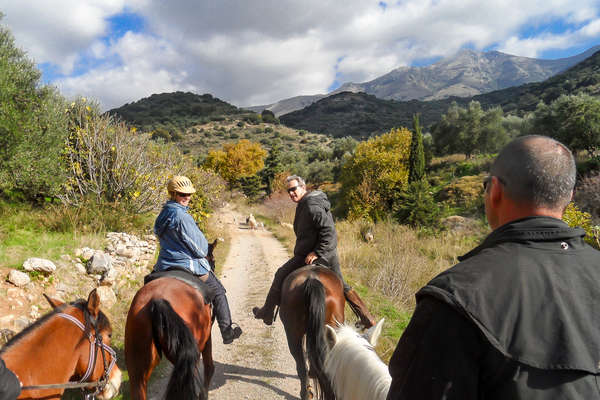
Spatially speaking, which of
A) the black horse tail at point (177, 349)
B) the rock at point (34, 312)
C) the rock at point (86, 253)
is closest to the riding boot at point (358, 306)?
the black horse tail at point (177, 349)

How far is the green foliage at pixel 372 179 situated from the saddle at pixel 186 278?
1523cm

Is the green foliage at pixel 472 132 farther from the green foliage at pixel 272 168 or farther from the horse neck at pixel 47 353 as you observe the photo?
the horse neck at pixel 47 353

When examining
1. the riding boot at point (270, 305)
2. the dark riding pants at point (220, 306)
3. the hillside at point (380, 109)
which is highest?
the hillside at point (380, 109)

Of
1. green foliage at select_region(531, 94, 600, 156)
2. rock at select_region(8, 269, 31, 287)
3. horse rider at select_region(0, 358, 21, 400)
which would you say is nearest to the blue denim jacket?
horse rider at select_region(0, 358, 21, 400)

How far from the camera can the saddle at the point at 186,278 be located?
3.54 meters

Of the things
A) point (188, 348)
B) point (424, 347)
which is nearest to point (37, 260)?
point (188, 348)

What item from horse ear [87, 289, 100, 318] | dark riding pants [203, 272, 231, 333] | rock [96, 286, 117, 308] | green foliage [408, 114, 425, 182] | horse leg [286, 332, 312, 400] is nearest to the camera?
horse ear [87, 289, 100, 318]

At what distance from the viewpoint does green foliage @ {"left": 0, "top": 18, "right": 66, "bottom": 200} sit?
22.0ft

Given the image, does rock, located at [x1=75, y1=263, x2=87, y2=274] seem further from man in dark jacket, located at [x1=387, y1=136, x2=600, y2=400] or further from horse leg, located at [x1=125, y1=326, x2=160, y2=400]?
man in dark jacket, located at [x1=387, y1=136, x2=600, y2=400]

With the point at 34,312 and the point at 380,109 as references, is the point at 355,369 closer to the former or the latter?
the point at 34,312

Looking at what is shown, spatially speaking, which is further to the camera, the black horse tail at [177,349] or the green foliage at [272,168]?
the green foliage at [272,168]

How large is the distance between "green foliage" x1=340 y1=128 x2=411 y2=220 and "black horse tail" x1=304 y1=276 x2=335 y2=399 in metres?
15.1

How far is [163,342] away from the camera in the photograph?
280cm

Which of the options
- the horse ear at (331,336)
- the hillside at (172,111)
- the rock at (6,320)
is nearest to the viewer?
the horse ear at (331,336)
